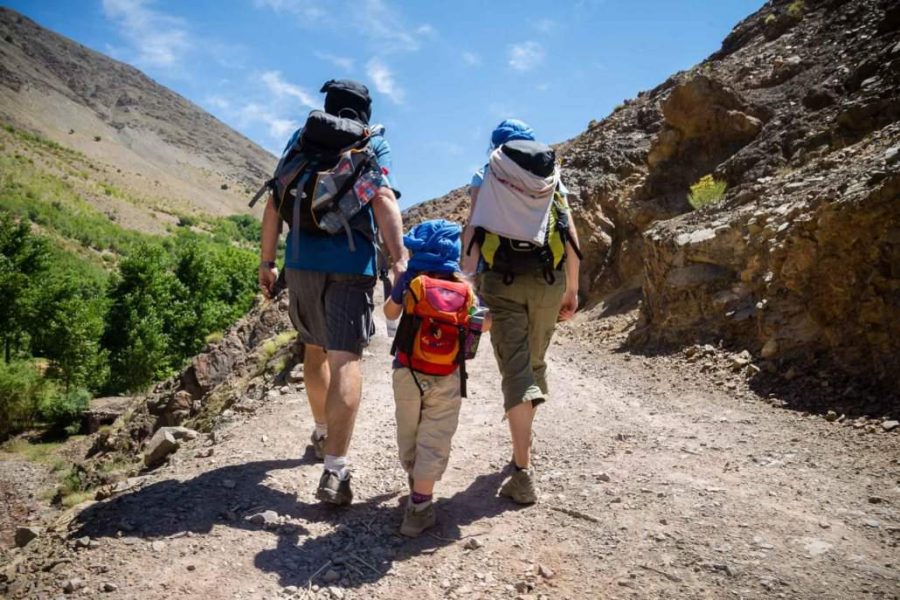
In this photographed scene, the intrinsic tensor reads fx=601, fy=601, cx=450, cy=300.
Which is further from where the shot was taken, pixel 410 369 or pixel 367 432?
pixel 367 432

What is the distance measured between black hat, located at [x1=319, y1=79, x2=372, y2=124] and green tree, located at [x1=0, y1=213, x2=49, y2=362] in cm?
3045

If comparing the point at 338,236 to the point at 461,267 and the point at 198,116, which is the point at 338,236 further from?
the point at 198,116

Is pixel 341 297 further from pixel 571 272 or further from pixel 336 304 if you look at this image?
pixel 571 272

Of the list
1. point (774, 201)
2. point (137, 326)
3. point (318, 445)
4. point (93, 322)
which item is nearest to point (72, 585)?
point (318, 445)

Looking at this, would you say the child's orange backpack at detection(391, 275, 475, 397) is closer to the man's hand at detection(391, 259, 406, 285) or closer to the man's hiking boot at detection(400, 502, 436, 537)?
the man's hand at detection(391, 259, 406, 285)

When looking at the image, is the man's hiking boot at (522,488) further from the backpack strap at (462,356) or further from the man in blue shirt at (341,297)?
the man in blue shirt at (341,297)

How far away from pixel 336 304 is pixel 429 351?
2.09 feet

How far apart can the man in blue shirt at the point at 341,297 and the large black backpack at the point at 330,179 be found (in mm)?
62

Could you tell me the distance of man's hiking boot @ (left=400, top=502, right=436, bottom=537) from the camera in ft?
10.1

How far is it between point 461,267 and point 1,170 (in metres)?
82.8

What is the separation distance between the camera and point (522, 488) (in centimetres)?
341

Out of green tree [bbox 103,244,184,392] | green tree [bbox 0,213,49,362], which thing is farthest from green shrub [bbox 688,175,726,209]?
green tree [bbox 0,213,49,362]

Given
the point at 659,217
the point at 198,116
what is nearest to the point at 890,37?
the point at 659,217

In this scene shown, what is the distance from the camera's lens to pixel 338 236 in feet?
11.1
